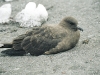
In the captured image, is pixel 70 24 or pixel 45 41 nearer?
pixel 45 41

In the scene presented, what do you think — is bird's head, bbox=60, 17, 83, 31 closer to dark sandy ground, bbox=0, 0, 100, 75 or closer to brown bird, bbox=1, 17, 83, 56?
brown bird, bbox=1, 17, 83, 56

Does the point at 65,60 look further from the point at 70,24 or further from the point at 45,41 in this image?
the point at 70,24

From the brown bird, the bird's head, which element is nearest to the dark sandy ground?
the brown bird

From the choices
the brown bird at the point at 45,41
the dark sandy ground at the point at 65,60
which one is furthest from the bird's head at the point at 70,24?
the dark sandy ground at the point at 65,60

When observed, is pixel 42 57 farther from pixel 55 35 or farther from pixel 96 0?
pixel 96 0

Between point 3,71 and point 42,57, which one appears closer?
point 3,71

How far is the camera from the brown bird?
539 cm

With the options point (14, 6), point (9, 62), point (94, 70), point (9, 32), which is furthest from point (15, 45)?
point (14, 6)

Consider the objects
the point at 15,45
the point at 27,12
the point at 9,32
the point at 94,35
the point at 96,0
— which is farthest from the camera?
the point at 96,0

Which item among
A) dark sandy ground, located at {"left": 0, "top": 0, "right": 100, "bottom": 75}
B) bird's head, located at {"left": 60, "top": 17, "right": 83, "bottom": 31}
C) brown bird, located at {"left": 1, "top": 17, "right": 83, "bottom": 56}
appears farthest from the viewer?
bird's head, located at {"left": 60, "top": 17, "right": 83, "bottom": 31}

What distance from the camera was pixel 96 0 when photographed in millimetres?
8133

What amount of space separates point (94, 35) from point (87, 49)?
0.70 meters

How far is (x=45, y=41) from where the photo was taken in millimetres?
5465

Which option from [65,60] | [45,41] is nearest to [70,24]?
[45,41]
